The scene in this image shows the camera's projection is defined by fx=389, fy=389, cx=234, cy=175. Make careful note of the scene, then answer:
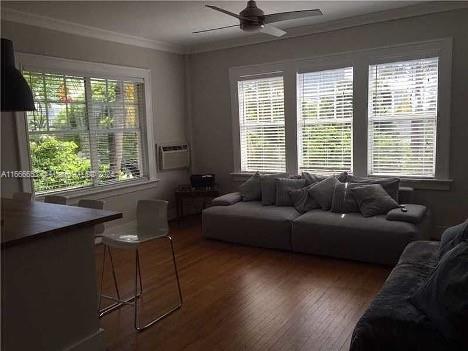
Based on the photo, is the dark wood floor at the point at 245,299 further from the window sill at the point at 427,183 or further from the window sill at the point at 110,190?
the window sill at the point at 427,183

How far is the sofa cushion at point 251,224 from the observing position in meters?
4.45

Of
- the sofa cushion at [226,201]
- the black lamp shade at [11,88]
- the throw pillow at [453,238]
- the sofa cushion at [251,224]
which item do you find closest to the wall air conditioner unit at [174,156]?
the sofa cushion at [226,201]

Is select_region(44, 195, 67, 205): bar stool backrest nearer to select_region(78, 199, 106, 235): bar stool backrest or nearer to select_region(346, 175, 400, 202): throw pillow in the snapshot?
select_region(78, 199, 106, 235): bar stool backrest

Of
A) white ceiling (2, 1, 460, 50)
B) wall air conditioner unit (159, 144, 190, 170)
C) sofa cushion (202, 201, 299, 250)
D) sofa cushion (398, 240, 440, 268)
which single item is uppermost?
white ceiling (2, 1, 460, 50)

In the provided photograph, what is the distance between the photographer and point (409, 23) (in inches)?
177

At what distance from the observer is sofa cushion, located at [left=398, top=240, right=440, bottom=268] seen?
2.73 meters

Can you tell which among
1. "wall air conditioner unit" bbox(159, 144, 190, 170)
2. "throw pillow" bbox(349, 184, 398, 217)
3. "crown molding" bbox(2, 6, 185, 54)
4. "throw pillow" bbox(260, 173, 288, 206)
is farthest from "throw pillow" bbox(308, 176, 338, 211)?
"crown molding" bbox(2, 6, 185, 54)

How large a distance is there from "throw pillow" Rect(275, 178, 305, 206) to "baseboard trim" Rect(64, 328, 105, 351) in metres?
2.84

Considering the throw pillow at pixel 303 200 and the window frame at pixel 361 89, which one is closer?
the window frame at pixel 361 89

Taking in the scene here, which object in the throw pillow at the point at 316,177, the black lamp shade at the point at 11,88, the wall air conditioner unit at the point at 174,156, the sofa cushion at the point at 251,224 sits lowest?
the sofa cushion at the point at 251,224

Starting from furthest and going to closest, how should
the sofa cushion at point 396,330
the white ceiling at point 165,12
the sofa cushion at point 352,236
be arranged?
the white ceiling at point 165,12 → the sofa cushion at point 352,236 → the sofa cushion at point 396,330

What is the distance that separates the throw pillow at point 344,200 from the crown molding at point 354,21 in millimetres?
2001

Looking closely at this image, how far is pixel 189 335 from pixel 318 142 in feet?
11.0

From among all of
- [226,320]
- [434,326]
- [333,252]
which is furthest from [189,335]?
[333,252]
